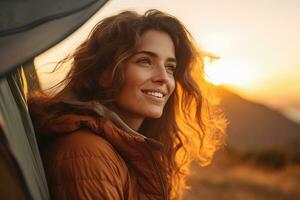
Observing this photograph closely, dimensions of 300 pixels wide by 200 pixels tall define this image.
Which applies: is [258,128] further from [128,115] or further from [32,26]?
[32,26]

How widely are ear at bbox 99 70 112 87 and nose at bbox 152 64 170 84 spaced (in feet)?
0.60

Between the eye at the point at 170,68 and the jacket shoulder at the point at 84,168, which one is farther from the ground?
the eye at the point at 170,68

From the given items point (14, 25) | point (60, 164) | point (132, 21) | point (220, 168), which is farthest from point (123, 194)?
point (220, 168)

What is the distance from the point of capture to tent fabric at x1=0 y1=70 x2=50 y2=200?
1276mm

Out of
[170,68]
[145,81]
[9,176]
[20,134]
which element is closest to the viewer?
[9,176]

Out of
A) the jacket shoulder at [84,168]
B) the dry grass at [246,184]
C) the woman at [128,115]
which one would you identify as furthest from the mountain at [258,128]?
the jacket shoulder at [84,168]

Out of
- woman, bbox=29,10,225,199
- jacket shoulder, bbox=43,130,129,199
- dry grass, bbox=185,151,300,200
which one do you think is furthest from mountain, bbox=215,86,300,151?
jacket shoulder, bbox=43,130,129,199

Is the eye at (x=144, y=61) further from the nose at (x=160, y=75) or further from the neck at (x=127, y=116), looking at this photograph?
the neck at (x=127, y=116)

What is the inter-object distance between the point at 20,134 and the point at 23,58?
0.21 metres

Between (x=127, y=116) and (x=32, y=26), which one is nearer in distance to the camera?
(x=32, y=26)

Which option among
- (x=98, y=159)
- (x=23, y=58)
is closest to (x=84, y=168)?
(x=98, y=159)

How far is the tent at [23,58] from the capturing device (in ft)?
4.09

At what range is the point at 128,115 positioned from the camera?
82.0 inches

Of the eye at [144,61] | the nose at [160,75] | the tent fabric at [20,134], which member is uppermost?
the eye at [144,61]
